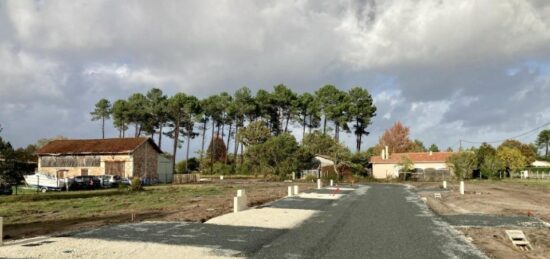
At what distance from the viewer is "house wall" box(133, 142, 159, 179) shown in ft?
213

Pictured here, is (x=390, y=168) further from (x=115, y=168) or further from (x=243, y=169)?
(x=115, y=168)

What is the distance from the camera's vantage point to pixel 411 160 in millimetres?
86125

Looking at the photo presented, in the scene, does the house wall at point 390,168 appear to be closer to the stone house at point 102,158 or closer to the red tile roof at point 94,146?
the stone house at point 102,158

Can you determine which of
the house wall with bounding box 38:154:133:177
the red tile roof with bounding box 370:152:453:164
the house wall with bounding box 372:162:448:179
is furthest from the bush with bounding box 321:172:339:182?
the house wall with bounding box 38:154:133:177

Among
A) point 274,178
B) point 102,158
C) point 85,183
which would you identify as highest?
point 102,158

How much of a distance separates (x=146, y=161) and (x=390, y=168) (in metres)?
41.3

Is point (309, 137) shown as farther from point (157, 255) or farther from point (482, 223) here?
point (157, 255)

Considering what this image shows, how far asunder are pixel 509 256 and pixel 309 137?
8010 centimetres

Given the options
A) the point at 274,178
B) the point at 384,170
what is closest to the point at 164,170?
the point at 274,178

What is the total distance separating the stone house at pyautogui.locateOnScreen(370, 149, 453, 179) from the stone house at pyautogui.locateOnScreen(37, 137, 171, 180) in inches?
1484

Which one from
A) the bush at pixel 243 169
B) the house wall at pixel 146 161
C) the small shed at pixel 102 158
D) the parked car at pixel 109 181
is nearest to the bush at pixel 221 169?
the bush at pixel 243 169

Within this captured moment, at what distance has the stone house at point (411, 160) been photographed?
85.2 meters

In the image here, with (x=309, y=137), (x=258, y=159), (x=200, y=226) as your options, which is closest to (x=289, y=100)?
(x=309, y=137)

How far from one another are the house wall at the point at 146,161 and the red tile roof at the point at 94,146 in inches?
28.1
